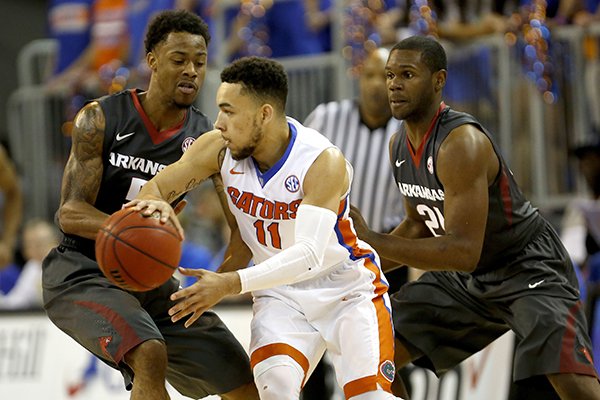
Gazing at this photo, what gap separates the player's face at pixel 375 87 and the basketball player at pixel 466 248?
1467 mm

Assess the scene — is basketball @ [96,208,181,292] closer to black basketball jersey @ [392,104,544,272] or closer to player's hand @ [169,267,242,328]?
player's hand @ [169,267,242,328]

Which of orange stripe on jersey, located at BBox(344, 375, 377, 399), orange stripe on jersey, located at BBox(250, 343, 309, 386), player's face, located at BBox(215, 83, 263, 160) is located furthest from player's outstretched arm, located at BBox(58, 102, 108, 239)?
orange stripe on jersey, located at BBox(344, 375, 377, 399)

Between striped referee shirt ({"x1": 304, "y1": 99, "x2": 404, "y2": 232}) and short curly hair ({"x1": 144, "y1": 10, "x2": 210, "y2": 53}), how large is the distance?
2.24m

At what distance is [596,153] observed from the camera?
358 inches

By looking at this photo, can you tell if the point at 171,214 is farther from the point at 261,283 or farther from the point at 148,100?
the point at 148,100

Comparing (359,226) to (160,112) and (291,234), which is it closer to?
(291,234)

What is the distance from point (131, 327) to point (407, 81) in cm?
180

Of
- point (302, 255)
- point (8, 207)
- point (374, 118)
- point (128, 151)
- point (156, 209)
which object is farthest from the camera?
point (8, 207)

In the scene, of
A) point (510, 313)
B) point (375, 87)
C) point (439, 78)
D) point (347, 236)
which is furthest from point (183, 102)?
point (375, 87)

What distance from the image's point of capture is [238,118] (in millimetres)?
5547

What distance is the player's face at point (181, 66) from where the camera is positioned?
19.4 feet

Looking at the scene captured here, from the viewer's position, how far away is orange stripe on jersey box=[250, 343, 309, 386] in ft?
18.4

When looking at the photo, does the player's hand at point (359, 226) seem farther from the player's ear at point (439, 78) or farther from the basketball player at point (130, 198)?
the basketball player at point (130, 198)

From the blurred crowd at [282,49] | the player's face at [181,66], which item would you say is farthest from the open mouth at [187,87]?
the blurred crowd at [282,49]
